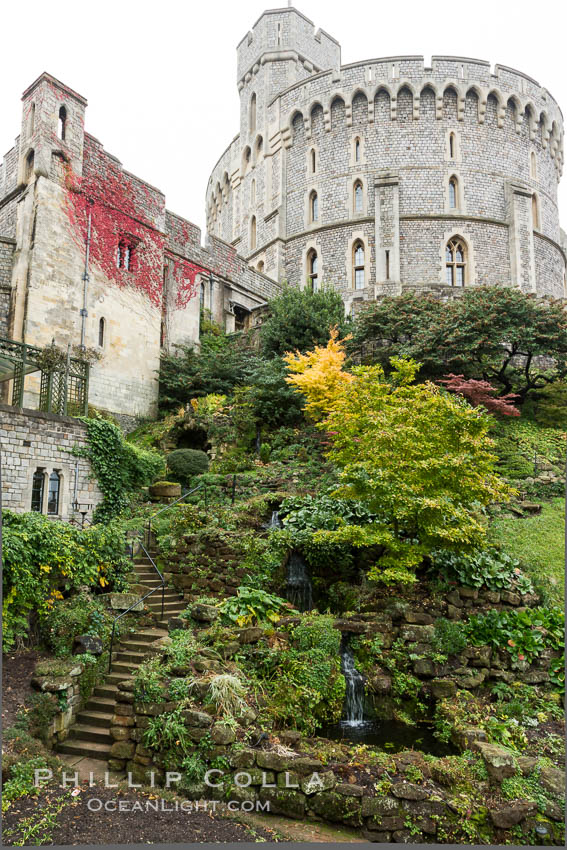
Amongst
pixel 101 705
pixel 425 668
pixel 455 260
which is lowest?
pixel 101 705

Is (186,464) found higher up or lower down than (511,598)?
higher up

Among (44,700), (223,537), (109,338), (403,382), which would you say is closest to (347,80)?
(109,338)

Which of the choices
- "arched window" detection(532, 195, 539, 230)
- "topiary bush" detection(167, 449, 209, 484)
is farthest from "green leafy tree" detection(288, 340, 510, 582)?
"arched window" detection(532, 195, 539, 230)

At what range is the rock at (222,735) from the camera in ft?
23.2

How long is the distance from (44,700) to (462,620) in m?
6.37

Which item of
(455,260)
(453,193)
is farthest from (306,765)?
(453,193)

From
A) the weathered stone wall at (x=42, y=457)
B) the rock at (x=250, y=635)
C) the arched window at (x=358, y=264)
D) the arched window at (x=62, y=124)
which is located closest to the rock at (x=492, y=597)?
the rock at (x=250, y=635)

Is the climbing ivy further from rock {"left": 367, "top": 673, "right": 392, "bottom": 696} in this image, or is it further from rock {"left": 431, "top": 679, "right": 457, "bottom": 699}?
rock {"left": 431, "top": 679, "right": 457, "bottom": 699}

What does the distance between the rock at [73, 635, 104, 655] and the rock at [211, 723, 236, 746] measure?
254 cm

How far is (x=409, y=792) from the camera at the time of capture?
640 centimetres

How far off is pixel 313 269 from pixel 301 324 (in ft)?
31.7

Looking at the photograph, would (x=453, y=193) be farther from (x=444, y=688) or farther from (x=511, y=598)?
(x=444, y=688)

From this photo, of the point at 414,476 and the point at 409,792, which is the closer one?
the point at 409,792

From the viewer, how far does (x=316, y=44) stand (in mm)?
33750
